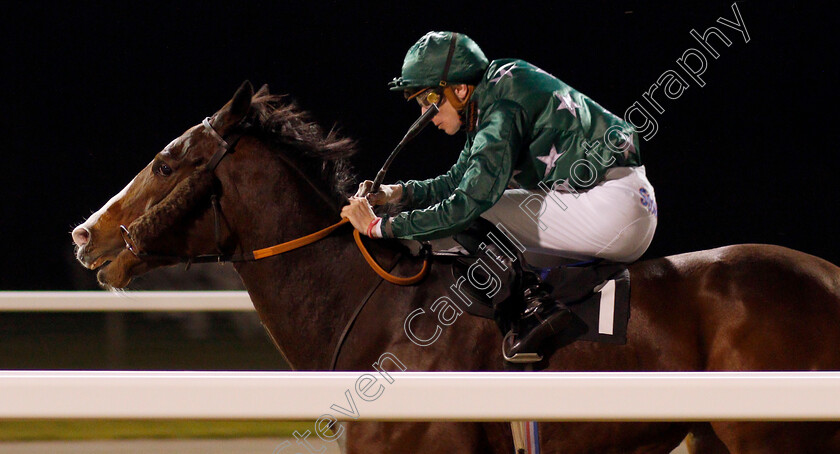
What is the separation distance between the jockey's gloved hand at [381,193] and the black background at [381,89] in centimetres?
249

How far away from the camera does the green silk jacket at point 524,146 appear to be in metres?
1.88

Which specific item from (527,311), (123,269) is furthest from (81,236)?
(527,311)

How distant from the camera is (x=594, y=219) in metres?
1.98

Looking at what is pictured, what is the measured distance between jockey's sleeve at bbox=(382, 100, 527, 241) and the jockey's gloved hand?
272mm

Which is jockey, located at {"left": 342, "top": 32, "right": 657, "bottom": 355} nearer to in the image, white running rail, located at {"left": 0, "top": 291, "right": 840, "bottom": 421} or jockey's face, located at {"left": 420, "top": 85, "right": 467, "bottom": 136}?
jockey's face, located at {"left": 420, "top": 85, "right": 467, "bottom": 136}

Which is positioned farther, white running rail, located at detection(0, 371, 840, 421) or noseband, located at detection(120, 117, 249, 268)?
noseband, located at detection(120, 117, 249, 268)

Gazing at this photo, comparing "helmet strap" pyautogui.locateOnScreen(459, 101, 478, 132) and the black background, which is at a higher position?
"helmet strap" pyautogui.locateOnScreen(459, 101, 478, 132)

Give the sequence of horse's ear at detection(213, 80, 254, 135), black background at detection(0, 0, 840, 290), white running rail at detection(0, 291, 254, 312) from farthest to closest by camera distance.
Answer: black background at detection(0, 0, 840, 290)
white running rail at detection(0, 291, 254, 312)
horse's ear at detection(213, 80, 254, 135)

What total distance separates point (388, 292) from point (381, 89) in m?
3.21

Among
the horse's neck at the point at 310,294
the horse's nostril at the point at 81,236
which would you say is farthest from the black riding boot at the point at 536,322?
the horse's nostril at the point at 81,236

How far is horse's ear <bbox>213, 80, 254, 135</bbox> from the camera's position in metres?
2.08

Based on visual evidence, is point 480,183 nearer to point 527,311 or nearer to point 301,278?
point 527,311

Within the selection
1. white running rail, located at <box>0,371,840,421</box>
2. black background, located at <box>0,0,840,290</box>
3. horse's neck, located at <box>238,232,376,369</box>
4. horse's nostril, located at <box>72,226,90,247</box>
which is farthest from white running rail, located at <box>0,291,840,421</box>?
black background, located at <box>0,0,840,290</box>

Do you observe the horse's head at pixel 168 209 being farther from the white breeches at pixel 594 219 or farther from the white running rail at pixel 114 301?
the white running rail at pixel 114 301
